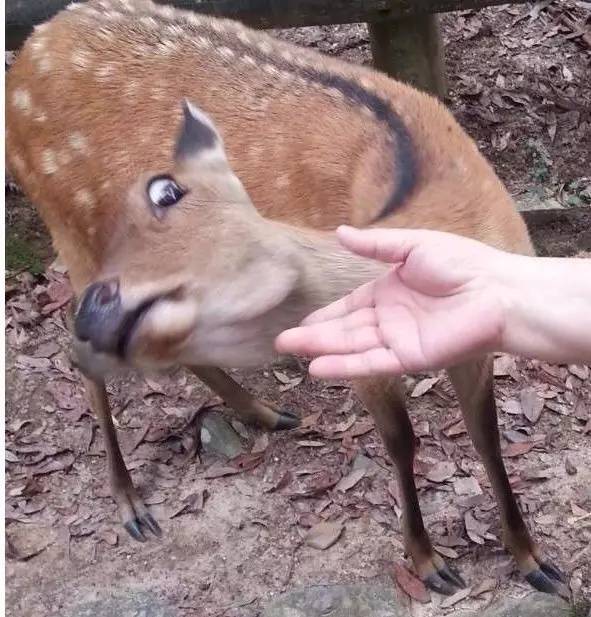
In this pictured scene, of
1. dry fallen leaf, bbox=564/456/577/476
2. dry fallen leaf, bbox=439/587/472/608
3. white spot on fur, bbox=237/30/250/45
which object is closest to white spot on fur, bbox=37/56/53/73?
white spot on fur, bbox=237/30/250/45

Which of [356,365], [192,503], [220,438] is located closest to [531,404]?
[220,438]

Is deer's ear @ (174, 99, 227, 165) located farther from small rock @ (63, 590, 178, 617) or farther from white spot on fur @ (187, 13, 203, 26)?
small rock @ (63, 590, 178, 617)

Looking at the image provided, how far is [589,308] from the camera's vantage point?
6.70 ft

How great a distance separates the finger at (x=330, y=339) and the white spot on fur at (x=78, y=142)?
1.50 metres

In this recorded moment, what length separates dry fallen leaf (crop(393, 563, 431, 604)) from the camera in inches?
129

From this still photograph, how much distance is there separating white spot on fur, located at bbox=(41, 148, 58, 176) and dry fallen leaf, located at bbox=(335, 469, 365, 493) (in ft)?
5.26

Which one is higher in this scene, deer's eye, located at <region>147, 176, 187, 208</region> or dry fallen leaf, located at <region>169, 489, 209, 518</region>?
deer's eye, located at <region>147, 176, 187, 208</region>

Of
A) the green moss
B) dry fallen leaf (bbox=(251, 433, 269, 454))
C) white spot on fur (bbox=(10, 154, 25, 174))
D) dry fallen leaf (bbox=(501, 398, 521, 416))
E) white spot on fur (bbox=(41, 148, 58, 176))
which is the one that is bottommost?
dry fallen leaf (bbox=(251, 433, 269, 454))

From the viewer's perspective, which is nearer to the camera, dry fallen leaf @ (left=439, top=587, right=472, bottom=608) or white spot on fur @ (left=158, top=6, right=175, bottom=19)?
dry fallen leaf @ (left=439, top=587, right=472, bottom=608)

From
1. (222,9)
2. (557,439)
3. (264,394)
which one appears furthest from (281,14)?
(557,439)

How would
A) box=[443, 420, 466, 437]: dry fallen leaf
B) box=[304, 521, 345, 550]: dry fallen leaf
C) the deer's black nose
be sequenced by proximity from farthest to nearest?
box=[443, 420, 466, 437]: dry fallen leaf, box=[304, 521, 345, 550]: dry fallen leaf, the deer's black nose

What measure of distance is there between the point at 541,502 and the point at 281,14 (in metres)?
2.24

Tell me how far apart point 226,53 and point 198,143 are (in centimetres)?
112

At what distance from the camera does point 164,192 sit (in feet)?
7.00
